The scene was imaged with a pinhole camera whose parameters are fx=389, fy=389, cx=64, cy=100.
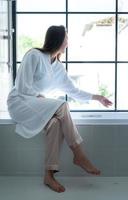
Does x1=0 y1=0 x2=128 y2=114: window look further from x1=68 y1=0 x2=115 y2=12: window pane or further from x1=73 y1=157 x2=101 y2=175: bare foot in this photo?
x1=73 y1=157 x2=101 y2=175: bare foot

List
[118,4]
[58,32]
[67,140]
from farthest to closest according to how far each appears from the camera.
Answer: [118,4] < [58,32] < [67,140]

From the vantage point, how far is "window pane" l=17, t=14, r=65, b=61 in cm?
337

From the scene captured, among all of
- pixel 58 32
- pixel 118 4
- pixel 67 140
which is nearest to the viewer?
pixel 67 140

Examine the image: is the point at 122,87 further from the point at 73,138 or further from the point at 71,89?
the point at 73,138

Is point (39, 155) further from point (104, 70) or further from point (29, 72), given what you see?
point (104, 70)

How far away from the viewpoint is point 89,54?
11.1ft

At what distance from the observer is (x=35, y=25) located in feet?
11.1

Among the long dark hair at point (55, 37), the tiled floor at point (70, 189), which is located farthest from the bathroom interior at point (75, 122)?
the long dark hair at point (55, 37)

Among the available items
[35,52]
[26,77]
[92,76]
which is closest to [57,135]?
[26,77]

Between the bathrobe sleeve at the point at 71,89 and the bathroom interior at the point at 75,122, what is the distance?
146 millimetres

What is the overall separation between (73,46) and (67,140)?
116 cm

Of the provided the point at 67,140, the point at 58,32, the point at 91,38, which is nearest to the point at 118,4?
the point at 91,38

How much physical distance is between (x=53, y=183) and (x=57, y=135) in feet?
0.99

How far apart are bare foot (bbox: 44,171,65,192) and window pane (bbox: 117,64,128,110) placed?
1234mm
